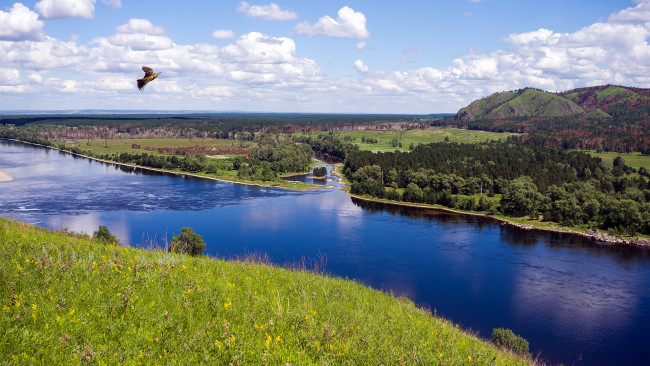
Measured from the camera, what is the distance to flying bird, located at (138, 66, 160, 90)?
32.2 ft

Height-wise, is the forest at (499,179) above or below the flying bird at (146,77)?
below

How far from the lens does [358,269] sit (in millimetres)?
54281

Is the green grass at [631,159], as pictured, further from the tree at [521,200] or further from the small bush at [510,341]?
the small bush at [510,341]

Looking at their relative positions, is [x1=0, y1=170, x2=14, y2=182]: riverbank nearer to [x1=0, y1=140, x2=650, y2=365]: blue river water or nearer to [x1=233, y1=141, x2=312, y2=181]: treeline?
[x1=0, y1=140, x2=650, y2=365]: blue river water

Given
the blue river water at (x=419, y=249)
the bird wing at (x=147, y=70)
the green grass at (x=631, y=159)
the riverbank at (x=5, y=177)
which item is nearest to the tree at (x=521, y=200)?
the blue river water at (x=419, y=249)

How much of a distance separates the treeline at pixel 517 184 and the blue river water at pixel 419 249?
7559 millimetres

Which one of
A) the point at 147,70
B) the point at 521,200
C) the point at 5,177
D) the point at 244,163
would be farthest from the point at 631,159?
the point at 5,177

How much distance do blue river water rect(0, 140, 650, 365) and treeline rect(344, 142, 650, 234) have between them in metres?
7.56

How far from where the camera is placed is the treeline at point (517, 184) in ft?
255

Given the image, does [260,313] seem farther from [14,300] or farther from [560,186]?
[560,186]

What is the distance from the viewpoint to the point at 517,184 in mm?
91875

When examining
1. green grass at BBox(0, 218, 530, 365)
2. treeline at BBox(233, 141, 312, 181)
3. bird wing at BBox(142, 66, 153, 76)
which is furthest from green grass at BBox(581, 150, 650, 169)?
bird wing at BBox(142, 66, 153, 76)

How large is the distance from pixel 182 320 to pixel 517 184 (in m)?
95.2

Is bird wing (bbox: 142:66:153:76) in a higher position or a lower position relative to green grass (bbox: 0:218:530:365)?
higher
